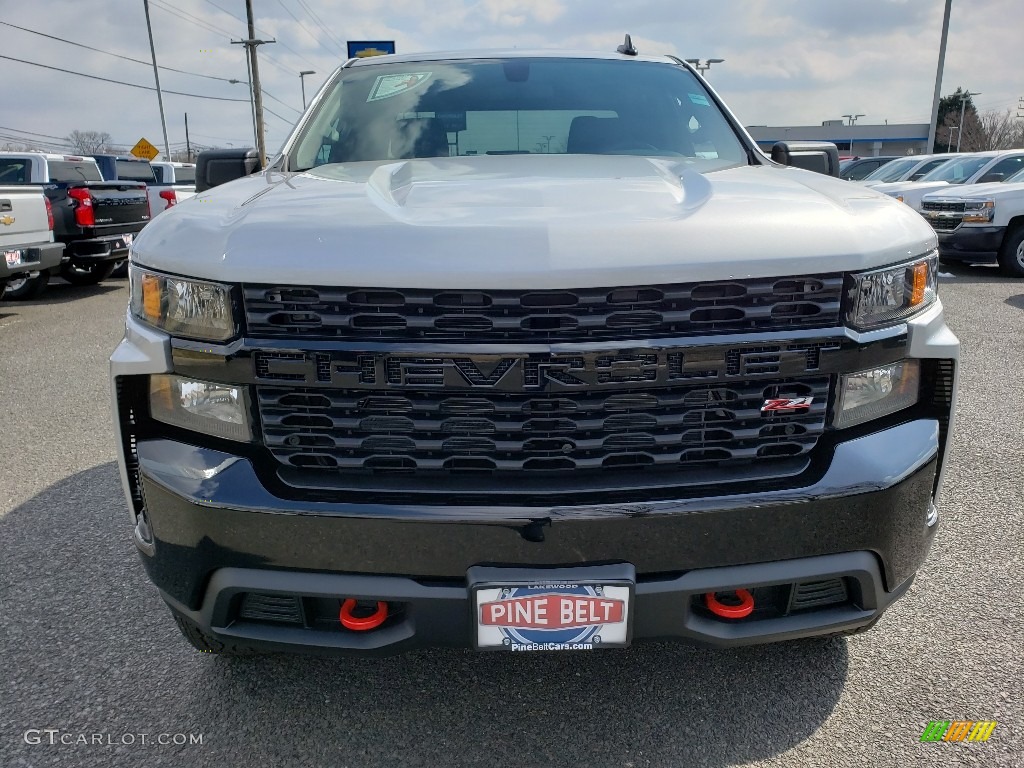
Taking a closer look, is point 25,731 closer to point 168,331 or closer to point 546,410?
point 168,331

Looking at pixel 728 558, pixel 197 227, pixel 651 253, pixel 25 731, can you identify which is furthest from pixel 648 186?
pixel 25 731

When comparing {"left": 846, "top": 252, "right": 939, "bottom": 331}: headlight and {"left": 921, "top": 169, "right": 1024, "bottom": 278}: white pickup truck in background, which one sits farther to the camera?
{"left": 921, "top": 169, "right": 1024, "bottom": 278}: white pickup truck in background

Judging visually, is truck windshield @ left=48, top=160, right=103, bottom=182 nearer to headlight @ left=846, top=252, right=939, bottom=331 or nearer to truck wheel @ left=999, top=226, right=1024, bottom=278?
headlight @ left=846, top=252, right=939, bottom=331

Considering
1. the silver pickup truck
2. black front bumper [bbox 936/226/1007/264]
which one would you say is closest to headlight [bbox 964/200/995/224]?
black front bumper [bbox 936/226/1007/264]

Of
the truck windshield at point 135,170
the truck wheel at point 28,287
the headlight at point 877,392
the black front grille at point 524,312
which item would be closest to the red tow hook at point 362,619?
Answer: the black front grille at point 524,312

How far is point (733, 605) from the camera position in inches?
74.2

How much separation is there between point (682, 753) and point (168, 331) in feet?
5.35

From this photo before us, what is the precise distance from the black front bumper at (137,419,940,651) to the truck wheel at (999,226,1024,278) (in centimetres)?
1100

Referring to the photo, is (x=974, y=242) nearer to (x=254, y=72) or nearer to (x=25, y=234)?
(x=25, y=234)

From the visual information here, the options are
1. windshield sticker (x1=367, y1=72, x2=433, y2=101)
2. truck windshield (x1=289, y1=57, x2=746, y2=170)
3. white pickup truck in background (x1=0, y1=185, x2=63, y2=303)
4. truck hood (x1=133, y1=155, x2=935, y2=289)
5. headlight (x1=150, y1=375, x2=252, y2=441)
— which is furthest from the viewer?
white pickup truck in background (x1=0, y1=185, x2=63, y2=303)

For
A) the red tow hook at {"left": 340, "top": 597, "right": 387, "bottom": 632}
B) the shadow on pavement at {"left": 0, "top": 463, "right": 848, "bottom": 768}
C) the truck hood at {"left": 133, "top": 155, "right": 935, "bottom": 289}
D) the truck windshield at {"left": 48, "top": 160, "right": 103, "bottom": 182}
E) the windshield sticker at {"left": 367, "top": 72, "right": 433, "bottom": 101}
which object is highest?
the windshield sticker at {"left": 367, "top": 72, "right": 433, "bottom": 101}

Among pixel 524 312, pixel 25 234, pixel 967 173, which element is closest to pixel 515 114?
pixel 524 312

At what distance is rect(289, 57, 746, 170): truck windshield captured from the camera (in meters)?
2.94

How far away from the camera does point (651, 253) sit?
1.69 m
